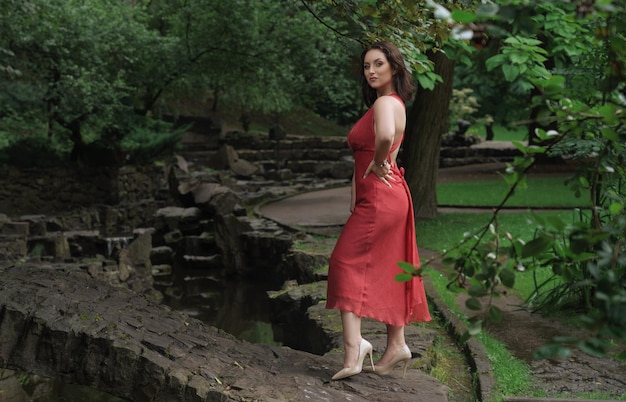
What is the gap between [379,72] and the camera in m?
5.23

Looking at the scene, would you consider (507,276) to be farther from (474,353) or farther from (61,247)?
(61,247)

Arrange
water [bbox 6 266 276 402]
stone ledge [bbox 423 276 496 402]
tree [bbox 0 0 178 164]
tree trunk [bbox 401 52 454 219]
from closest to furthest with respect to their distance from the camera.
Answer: stone ledge [bbox 423 276 496 402], water [bbox 6 266 276 402], tree trunk [bbox 401 52 454 219], tree [bbox 0 0 178 164]

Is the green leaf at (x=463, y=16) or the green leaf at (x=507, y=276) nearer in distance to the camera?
the green leaf at (x=463, y=16)

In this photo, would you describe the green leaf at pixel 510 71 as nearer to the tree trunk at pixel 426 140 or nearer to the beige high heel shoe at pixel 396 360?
the beige high heel shoe at pixel 396 360

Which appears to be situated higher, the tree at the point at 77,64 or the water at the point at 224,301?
the tree at the point at 77,64

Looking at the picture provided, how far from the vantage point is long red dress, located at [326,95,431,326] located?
5.20 metres

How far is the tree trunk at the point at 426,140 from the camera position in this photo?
15297mm

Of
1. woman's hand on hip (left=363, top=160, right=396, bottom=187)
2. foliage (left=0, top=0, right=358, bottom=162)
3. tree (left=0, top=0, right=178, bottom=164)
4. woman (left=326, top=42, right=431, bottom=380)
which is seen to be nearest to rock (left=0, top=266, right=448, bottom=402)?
woman (left=326, top=42, right=431, bottom=380)

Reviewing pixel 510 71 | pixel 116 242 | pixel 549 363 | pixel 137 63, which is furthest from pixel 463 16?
pixel 137 63

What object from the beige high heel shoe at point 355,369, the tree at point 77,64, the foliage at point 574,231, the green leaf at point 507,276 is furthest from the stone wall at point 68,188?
the green leaf at point 507,276

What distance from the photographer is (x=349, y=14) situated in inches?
276

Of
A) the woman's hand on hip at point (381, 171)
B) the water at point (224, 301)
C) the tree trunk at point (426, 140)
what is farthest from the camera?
→ the tree trunk at point (426, 140)

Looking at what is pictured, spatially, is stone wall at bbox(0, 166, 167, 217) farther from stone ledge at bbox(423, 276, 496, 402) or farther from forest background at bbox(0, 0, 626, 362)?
stone ledge at bbox(423, 276, 496, 402)

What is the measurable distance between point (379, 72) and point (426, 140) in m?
10.5
